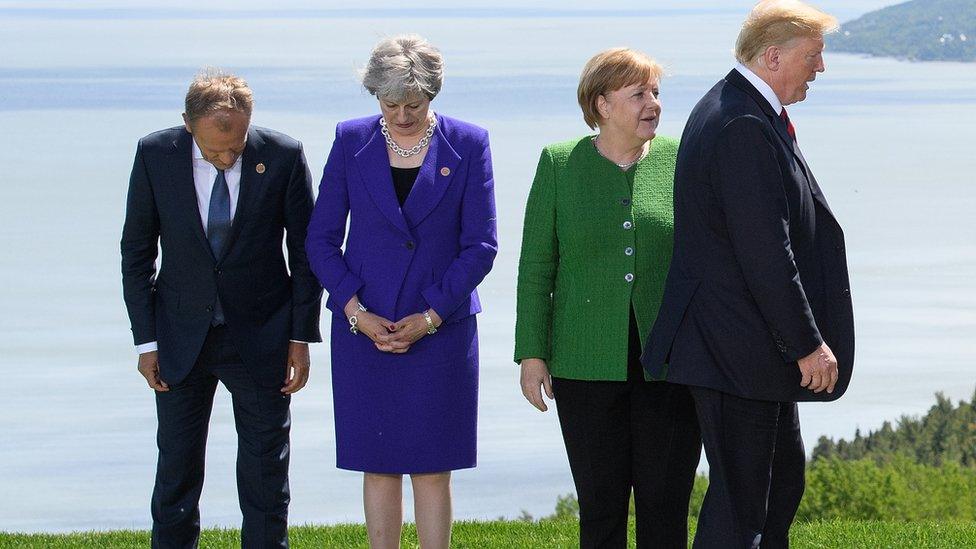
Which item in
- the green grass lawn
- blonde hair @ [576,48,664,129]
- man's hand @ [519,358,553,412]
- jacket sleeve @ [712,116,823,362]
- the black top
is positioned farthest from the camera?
the green grass lawn

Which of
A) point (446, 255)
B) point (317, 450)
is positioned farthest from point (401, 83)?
point (317, 450)

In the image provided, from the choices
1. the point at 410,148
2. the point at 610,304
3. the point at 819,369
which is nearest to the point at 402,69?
the point at 410,148

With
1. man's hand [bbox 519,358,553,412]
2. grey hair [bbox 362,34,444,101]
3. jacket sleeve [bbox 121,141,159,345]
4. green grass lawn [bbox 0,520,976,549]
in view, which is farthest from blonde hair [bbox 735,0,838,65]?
green grass lawn [bbox 0,520,976,549]

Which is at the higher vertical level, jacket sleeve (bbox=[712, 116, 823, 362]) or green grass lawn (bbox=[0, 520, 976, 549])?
jacket sleeve (bbox=[712, 116, 823, 362])

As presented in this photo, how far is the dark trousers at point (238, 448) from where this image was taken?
4.31 m

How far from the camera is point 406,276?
4.16 meters

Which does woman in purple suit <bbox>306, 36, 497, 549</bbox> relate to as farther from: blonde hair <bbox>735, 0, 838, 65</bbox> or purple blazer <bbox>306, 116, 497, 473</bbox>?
blonde hair <bbox>735, 0, 838, 65</bbox>

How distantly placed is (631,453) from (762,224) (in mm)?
905

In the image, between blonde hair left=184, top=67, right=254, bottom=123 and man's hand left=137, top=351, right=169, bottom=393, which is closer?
blonde hair left=184, top=67, right=254, bottom=123

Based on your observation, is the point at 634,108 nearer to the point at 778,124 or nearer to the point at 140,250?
the point at 778,124

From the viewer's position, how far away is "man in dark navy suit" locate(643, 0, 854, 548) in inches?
139

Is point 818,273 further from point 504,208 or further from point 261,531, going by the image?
point 504,208

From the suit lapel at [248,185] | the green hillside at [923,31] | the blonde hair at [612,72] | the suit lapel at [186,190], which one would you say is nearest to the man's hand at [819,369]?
the blonde hair at [612,72]

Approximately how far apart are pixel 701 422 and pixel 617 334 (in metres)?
0.37
